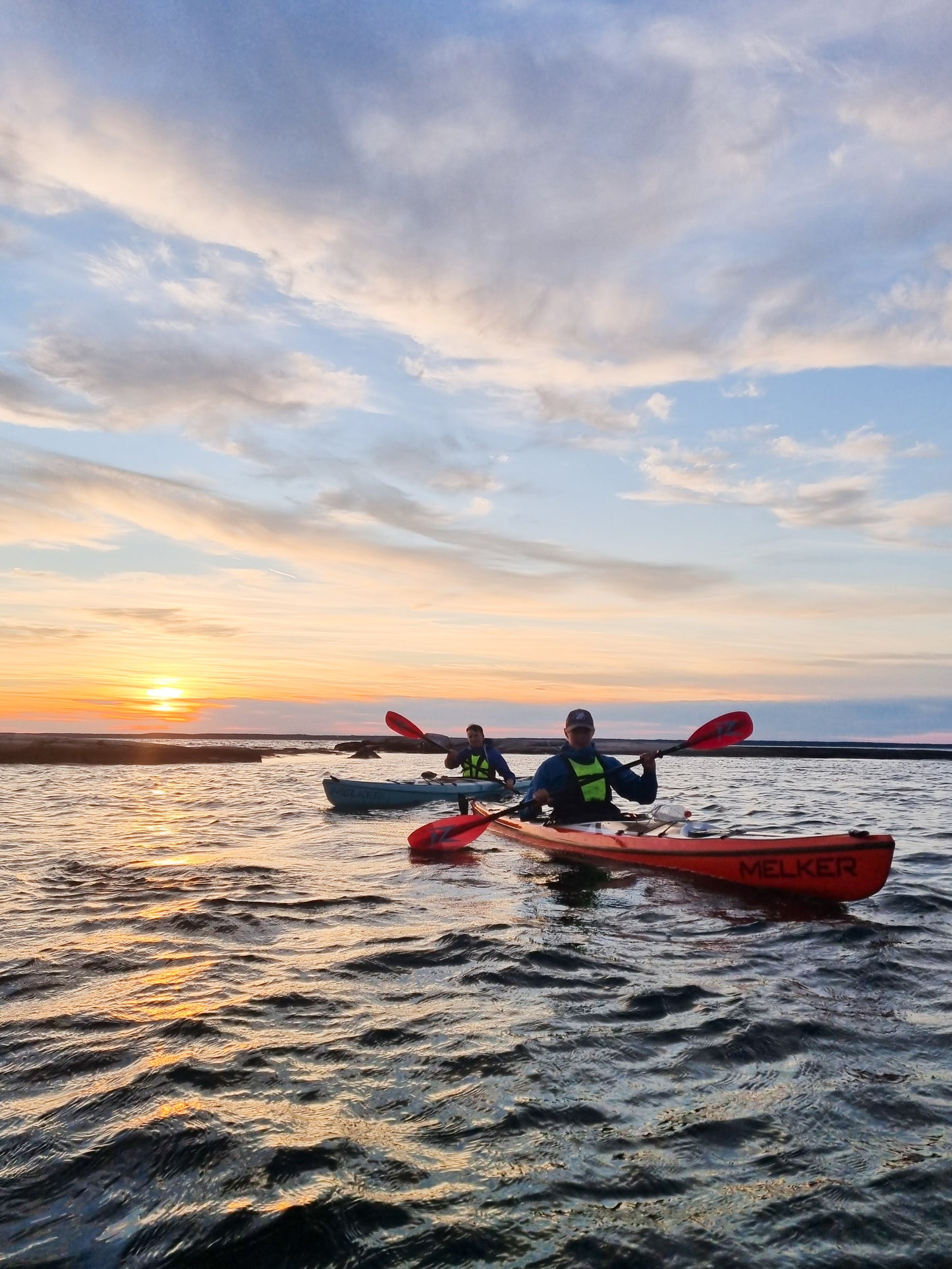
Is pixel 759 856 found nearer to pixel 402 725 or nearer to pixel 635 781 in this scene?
pixel 635 781

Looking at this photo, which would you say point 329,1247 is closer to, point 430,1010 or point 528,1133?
point 528,1133

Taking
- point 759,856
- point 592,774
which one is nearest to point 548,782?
point 592,774

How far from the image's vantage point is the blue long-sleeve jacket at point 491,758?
17406mm

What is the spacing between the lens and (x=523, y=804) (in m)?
11.8

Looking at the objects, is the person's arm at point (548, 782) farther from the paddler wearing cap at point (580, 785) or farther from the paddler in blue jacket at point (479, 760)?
the paddler in blue jacket at point (479, 760)

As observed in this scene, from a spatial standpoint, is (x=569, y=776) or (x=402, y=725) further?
(x=402, y=725)

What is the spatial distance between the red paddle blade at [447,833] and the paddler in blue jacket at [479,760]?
437 centimetres

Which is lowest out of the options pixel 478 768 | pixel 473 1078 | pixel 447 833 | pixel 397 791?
pixel 473 1078

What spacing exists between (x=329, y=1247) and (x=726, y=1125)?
181 cm

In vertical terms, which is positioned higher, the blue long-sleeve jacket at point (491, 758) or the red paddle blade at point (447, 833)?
the blue long-sleeve jacket at point (491, 758)

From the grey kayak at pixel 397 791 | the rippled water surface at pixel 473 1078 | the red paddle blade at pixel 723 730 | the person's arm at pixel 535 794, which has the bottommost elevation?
the rippled water surface at pixel 473 1078

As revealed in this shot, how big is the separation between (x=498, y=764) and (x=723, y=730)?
23.6ft

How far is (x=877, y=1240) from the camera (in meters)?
2.86

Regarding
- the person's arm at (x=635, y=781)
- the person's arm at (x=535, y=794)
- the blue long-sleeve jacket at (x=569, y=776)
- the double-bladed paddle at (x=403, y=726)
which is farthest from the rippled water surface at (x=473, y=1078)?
the double-bladed paddle at (x=403, y=726)
